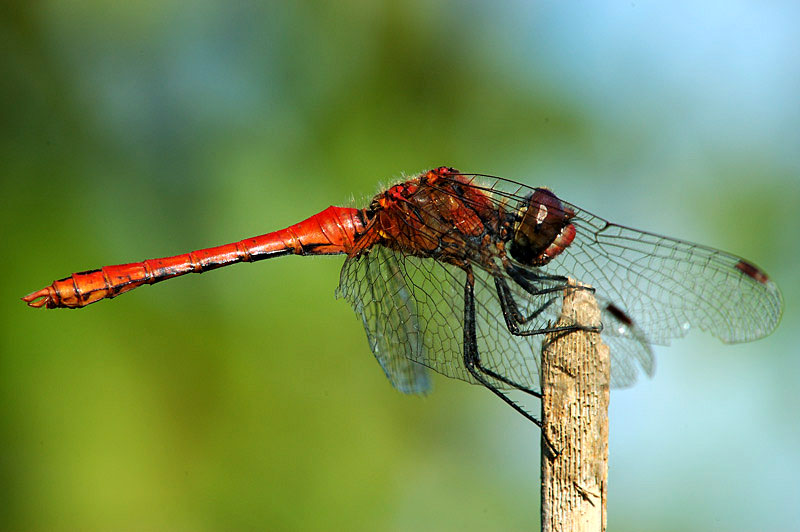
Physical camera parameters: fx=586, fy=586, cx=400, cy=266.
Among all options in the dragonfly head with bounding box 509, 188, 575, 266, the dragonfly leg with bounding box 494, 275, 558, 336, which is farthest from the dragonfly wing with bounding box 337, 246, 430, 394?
the dragonfly head with bounding box 509, 188, 575, 266

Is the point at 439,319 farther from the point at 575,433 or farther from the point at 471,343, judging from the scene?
the point at 575,433

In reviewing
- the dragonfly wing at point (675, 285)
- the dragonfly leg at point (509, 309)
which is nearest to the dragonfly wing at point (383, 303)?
the dragonfly leg at point (509, 309)

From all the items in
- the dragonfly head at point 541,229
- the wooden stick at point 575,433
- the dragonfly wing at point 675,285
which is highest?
the dragonfly head at point 541,229

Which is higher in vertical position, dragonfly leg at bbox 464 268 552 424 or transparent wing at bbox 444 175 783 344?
transparent wing at bbox 444 175 783 344

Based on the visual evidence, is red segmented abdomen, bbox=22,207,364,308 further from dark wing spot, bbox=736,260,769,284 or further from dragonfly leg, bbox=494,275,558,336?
dark wing spot, bbox=736,260,769,284

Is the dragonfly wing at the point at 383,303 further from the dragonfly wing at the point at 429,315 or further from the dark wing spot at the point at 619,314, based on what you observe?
the dark wing spot at the point at 619,314

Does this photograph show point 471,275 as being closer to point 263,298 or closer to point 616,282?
point 616,282

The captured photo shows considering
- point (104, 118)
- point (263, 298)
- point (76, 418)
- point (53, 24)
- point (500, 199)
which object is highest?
point (53, 24)

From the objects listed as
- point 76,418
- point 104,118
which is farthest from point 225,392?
point 104,118
